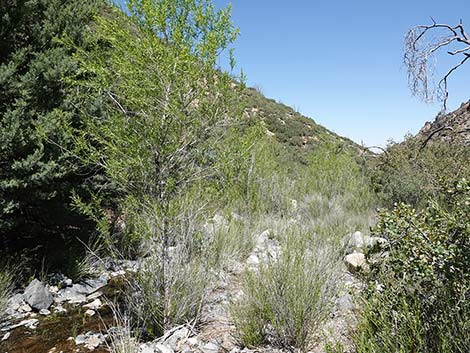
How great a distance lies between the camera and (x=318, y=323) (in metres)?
3.61

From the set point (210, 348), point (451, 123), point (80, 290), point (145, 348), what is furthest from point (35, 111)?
point (451, 123)

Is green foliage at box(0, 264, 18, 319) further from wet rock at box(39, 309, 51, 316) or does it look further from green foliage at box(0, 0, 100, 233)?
green foliage at box(0, 0, 100, 233)

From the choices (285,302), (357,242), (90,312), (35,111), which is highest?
(35,111)

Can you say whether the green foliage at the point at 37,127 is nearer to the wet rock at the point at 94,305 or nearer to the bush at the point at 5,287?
the bush at the point at 5,287

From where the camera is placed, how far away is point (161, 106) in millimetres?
4059

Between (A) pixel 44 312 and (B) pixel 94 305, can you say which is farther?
(B) pixel 94 305

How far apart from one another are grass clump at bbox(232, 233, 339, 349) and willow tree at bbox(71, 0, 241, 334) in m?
0.92

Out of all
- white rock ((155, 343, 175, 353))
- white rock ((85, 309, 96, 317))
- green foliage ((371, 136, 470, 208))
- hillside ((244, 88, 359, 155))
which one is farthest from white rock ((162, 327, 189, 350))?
hillside ((244, 88, 359, 155))

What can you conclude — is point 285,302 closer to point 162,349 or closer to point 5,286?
point 162,349

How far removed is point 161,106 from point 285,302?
2476 mm

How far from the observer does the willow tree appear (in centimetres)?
386

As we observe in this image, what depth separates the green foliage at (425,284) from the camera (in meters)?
2.40

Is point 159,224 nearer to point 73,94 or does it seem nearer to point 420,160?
point 73,94

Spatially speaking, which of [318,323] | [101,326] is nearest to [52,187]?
[101,326]
